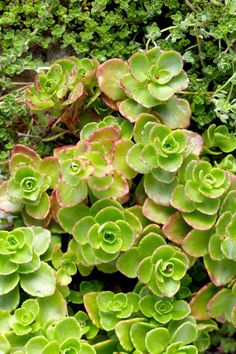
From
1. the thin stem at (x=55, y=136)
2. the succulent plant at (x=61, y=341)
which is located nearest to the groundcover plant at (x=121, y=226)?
the succulent plant at (x=61, y=341)

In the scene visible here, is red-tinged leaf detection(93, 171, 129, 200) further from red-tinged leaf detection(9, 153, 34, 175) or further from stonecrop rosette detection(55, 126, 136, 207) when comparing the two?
red-tinged leaf detection(9, 153, 34, 175)

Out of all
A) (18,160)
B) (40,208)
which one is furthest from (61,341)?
(18,160)

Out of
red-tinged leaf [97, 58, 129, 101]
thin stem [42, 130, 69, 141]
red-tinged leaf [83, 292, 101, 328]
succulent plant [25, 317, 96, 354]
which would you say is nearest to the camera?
succulent plant [25, 317, 96, 354]

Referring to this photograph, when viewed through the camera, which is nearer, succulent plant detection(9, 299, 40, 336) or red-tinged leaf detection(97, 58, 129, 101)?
succulent plant detection(9, 299, 40, 336)

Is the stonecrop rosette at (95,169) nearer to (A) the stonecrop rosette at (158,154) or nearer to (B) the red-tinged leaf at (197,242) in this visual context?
(A) the stonecrop rosette at (158,154)

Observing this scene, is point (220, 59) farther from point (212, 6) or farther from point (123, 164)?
point (123, 164)

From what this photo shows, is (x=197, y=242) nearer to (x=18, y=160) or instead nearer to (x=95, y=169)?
(x=95, y=169)

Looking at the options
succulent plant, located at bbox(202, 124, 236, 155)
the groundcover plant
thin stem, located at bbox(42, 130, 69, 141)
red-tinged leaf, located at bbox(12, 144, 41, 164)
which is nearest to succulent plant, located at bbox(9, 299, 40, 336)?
the groundcover plant
